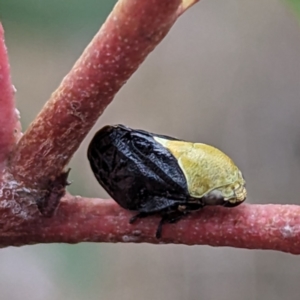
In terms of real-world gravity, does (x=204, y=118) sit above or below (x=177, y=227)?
above

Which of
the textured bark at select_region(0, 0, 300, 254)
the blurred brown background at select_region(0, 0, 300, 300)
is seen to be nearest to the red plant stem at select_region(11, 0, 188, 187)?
the textured bark at select_region(0, 0, 300, 254)

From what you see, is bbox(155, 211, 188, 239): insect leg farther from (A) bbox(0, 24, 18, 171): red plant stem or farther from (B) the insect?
(A) bbox(0, 24, 18, 171): red plant stem

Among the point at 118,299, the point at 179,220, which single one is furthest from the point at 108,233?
the point at 118,299

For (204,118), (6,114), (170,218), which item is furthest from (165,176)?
(204,118)

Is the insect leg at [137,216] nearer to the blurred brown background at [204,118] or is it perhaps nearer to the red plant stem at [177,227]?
the red plant stem at [177,227]

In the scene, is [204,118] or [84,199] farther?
[204,118]

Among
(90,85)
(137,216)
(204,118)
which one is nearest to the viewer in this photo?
(90,85)

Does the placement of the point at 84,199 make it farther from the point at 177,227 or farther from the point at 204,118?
the point at 204,118
